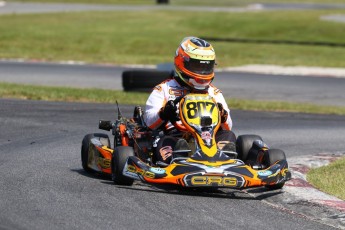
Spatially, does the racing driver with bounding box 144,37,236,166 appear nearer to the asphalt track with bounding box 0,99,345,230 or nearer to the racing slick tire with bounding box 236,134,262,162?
the racing slick tire with bounding box 236,134,262,162

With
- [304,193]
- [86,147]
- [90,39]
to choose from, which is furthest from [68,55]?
[304,193]

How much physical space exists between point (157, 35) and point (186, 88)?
28.0 m

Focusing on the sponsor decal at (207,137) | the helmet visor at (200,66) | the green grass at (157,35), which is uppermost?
the helmet visor at (200,66)

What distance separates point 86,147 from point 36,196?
2.10m

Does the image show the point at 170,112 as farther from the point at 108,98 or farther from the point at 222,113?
the point at 108,98

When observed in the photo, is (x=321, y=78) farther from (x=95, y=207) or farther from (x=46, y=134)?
(x=95, y=207)

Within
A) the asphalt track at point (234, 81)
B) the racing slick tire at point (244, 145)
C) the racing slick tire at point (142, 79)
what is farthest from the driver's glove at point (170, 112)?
the asphalt track at point (234, 81)

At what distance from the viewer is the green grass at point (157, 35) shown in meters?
29.5

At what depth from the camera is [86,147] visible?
10109mm

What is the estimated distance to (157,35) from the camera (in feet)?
123

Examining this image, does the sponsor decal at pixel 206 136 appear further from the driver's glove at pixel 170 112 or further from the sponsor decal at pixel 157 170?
the sponsor decal at pixel 157 170

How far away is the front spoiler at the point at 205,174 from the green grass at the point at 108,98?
819cm

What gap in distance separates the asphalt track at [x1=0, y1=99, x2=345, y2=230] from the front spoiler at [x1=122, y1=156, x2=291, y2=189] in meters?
0.12

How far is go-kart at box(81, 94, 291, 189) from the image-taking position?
8539mm
